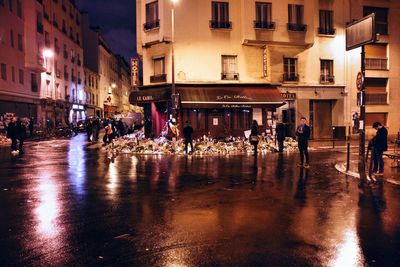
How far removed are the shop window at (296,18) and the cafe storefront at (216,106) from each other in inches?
183

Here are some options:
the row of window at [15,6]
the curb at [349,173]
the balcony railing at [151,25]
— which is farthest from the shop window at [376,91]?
the row of window at [15,6]

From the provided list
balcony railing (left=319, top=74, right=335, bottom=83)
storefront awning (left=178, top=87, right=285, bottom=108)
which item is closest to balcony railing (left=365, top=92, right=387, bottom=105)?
balcony railing (left=319, top=74, right=335, bottom=83)

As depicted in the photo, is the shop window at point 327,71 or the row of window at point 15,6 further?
the row of window at point 15,6

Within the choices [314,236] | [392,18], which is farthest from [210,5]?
[314,236]

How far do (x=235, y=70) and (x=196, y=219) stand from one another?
75.4ft

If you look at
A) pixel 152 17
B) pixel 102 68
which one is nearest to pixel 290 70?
pixel 152 17

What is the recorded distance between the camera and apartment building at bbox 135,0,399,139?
2867 centimetres

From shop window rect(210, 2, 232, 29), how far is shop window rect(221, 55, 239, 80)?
217 centimetres

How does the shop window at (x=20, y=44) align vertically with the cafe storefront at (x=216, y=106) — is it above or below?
above

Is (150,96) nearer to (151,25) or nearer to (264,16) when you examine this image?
(151,25)

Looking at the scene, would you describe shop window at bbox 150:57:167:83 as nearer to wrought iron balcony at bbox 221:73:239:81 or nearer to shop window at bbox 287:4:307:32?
wrought iron balcony at bbox 221:73:239:81

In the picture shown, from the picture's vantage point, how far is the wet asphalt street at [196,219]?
18.3ft

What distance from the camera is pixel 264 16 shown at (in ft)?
97.5

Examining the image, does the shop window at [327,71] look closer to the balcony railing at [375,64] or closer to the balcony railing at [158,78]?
the balcony railing at [375,64]
